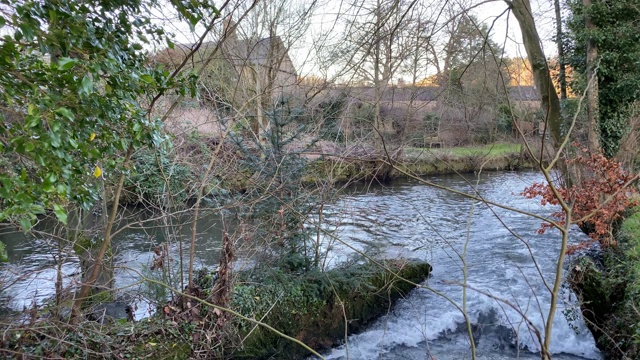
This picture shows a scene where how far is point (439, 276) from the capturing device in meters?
7.05

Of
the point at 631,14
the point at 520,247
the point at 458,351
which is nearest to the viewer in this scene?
the point at 458,351

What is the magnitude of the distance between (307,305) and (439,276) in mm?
2626

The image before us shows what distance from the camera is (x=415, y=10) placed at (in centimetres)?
507

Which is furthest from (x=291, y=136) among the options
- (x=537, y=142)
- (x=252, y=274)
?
(x=537, y=142)

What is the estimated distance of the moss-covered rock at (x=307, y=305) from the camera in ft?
16.4

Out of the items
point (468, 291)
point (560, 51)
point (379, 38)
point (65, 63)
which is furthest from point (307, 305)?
point (560, 51)

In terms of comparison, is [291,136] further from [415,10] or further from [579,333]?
[579,333]

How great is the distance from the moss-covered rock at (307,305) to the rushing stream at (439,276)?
9.6 inches

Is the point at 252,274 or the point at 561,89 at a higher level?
the point at 561,89

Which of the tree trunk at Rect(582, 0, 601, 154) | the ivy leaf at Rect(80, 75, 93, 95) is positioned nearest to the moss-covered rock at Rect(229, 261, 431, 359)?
the ivy leaf at Rect(80, 75, 93, 95)

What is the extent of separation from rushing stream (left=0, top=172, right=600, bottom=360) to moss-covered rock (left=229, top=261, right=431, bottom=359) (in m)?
0.24

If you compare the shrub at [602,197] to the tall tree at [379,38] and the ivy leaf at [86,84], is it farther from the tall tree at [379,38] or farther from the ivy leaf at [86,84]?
the ivy leaf at [86,84]

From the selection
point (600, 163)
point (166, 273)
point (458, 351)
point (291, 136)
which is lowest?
point (458, 351)

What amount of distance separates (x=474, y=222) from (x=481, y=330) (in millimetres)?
4876
